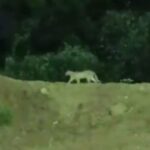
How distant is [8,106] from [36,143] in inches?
Answer: 38.0

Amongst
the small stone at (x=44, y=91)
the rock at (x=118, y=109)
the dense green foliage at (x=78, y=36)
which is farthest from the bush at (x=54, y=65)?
the rock at (x=118, y=109)

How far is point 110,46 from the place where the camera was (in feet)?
59.2

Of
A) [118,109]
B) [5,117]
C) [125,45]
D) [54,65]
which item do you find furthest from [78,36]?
[5,117]

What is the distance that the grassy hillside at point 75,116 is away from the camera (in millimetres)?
9320

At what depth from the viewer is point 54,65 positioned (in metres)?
16.6

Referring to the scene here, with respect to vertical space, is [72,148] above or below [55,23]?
below

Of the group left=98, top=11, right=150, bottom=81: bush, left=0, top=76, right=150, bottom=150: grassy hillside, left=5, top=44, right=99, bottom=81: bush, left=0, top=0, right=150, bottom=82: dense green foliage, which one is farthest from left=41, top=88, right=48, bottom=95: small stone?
left=98, top=11, right=150, bottom=81: bush

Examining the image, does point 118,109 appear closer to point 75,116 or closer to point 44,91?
point 75,116

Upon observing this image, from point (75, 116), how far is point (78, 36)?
8166mm

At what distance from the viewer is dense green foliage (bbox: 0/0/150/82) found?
17.1 m

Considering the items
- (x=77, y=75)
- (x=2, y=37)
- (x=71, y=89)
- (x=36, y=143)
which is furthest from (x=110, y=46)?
(x=36, y=143)

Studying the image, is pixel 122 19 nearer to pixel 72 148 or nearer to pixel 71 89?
pixel 71 89

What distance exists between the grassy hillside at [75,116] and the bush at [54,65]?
571cm

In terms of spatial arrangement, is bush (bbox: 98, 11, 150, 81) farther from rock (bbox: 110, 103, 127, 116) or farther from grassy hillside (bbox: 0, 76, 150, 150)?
rock (bbox: 110, 103, 127, 116)
